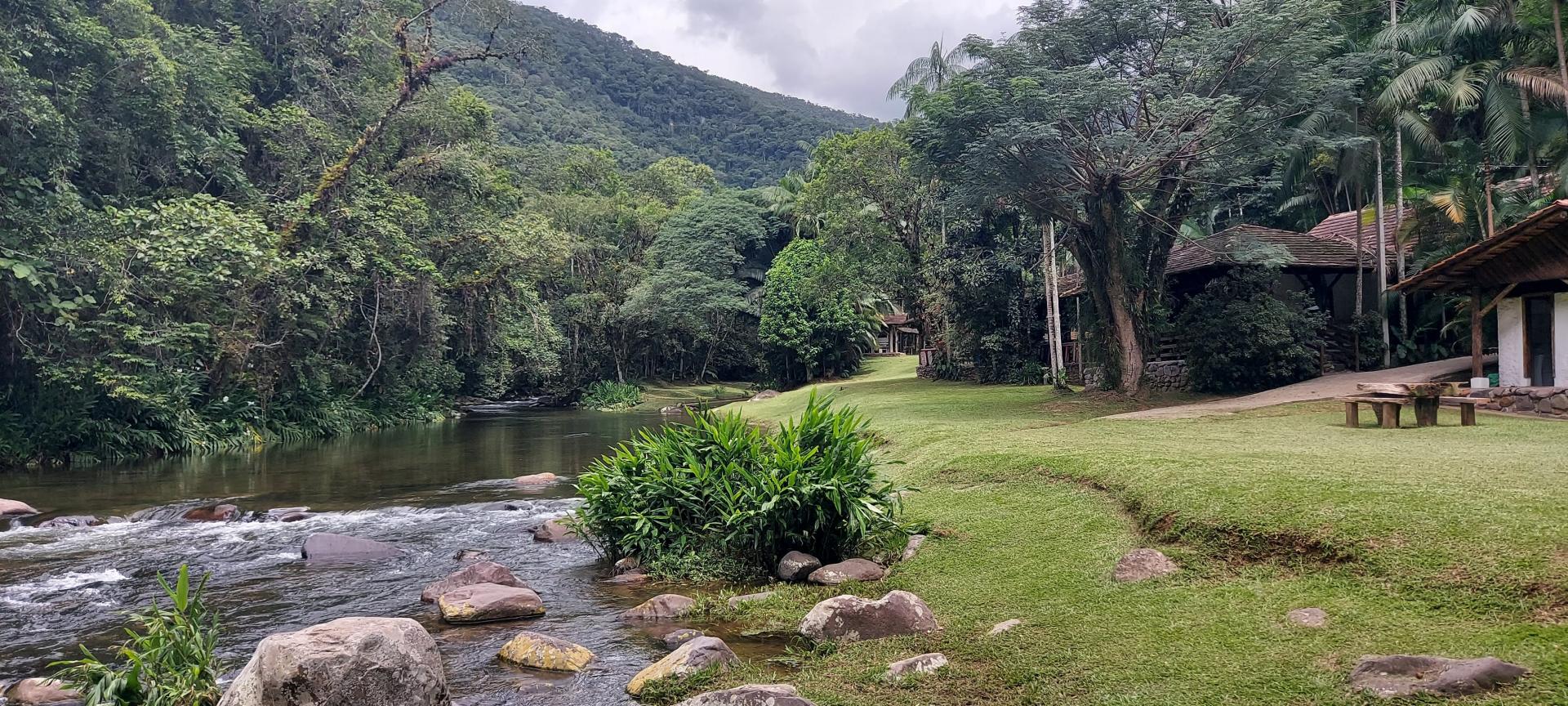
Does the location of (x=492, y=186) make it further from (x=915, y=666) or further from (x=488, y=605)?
(x=915, y=666)

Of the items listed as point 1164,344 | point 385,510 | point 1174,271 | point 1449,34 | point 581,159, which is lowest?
point 385,510

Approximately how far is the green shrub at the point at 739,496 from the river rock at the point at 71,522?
27.4 ft

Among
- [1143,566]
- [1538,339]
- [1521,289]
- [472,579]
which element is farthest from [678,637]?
[1538,339]

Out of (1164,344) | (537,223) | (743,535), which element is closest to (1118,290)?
(1164,344)

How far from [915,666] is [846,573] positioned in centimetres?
265

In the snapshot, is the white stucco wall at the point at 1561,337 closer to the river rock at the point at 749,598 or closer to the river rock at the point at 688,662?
the river rock at the point at 749,598

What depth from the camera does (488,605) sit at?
826cm

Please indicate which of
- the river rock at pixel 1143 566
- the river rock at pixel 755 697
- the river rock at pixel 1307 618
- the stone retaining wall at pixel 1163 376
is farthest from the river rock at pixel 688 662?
the stone retaining wall at pixel 1163 376

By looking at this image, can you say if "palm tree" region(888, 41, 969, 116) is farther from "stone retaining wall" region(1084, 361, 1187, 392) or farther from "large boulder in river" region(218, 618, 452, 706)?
"large boulder in river" region(218, 618, 452, 706)

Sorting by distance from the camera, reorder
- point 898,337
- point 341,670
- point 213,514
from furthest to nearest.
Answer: point 898,337, point 213,514, point 341,670

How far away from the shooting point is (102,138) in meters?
22.3

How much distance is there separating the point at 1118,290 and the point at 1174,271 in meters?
4.68

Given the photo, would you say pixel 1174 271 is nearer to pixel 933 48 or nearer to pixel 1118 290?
pixel 1118 290

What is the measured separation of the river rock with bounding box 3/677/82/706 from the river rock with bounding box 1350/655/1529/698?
7413 mm
